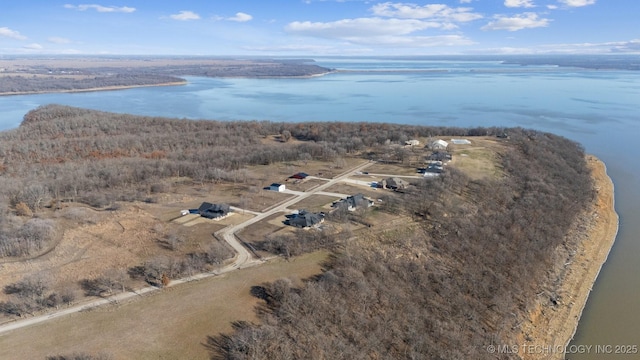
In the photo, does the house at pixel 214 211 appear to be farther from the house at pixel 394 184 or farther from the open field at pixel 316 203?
the house at pixel 394 184

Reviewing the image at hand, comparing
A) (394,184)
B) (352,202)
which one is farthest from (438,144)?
(352,202)

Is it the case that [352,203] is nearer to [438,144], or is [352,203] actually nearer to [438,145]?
[438,145]

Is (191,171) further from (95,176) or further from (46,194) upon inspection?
(46,194)

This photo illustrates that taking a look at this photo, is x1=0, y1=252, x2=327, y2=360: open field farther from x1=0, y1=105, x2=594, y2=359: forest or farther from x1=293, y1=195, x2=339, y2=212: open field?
x1=293, y1=195, x2=339, y2=212: open field

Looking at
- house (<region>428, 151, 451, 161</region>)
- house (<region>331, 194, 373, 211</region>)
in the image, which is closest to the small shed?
house (<region>331, 194, 373, 211</region>)

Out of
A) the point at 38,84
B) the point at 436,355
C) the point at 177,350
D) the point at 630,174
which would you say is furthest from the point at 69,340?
the point at 38,84
